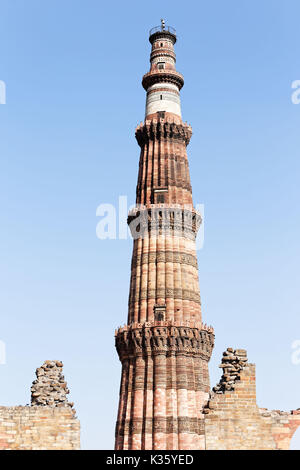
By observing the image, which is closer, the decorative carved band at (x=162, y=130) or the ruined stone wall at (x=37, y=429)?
the ruined stone wall at (x=37, y=429)

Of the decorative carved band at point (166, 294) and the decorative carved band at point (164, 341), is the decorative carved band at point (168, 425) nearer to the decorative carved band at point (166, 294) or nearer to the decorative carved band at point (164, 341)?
the decorative carved band at point (164, 341)

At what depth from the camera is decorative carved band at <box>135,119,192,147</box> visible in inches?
1865

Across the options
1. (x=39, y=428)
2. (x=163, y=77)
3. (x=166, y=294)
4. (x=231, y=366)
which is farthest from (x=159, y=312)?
(x=39, y=428)

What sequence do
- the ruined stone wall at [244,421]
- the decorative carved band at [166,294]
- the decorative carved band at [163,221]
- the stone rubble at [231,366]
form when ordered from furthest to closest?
the decorative carved band at [163,221], the decorative carved band at [166,294], the stone rubble at [231,366], the ruined stone wall at [244,421]

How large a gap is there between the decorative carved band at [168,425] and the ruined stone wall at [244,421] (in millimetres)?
17587

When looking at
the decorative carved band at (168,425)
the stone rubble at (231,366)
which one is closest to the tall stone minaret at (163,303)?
the decorative carved band at (168,425)

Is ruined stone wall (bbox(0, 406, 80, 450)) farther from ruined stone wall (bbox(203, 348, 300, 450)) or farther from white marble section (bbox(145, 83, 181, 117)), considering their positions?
white marble section (bbox(145, 83, 181, 117))

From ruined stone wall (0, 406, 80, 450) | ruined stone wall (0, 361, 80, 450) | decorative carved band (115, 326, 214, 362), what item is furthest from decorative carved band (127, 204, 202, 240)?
ruined stone wall (0, 406, 80, 450)

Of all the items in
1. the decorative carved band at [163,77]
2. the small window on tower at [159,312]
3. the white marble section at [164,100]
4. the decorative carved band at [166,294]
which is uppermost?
the decorative carved band at [163,77]

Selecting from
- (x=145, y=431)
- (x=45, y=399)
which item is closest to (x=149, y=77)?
(x=145, y=431)

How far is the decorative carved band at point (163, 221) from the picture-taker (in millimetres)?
44688
